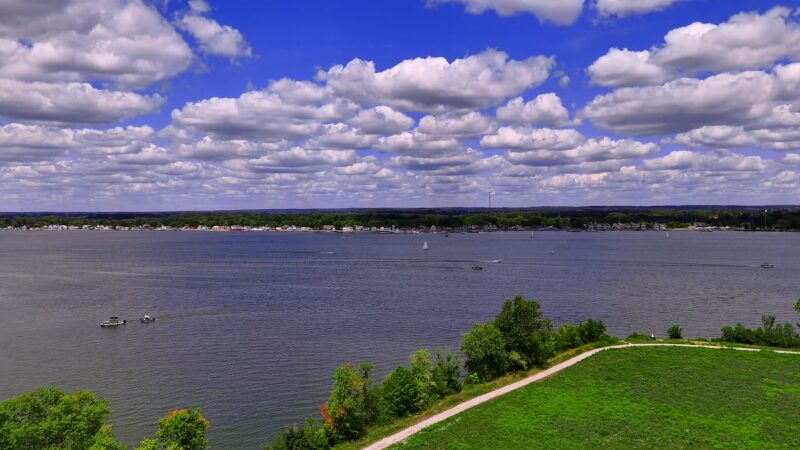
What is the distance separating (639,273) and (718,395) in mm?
106500

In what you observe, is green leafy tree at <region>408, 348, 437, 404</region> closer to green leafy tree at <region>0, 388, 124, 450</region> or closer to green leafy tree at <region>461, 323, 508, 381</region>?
green leafy tree at <region>461, 323, 508, 381</region>

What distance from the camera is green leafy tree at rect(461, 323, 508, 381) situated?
158 feet

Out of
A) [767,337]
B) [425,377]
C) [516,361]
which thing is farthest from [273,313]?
[767,337]

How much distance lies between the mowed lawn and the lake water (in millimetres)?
16581

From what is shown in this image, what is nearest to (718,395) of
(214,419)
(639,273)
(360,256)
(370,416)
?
(370,416)

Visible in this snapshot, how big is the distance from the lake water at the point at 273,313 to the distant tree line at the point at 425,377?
7391mm

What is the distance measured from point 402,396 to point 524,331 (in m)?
15.2

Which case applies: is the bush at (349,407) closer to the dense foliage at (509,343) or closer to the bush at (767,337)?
the dense foliage at (509,343)

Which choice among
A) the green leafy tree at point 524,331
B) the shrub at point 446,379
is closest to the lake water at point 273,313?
the shrub at point 446,379

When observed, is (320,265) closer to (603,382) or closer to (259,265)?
(259,265)

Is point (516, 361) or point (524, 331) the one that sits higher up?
point (524, 331)

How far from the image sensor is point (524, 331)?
165 feet

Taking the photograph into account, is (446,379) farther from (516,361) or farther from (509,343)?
(509,343)

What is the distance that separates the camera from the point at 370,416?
3872 centimetres
